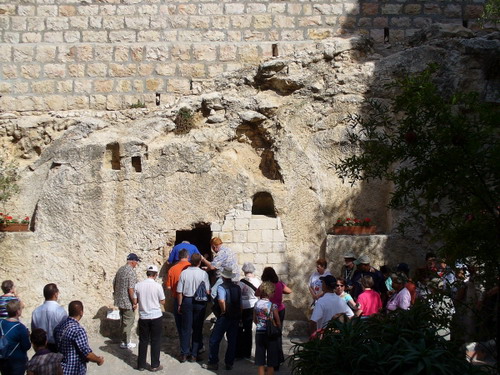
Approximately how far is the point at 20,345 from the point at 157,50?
23.5ft

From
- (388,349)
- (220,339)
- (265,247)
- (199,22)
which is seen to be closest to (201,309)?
(220,339)

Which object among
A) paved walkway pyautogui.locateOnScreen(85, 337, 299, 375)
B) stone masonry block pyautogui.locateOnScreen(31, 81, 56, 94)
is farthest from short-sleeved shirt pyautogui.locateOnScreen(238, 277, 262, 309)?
stone masonry block pyautogui.locateOnScreen(31, 81, 56, 94)

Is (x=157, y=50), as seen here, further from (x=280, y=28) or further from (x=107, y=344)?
(x=107, y=344)

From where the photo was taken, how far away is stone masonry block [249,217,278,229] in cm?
1049

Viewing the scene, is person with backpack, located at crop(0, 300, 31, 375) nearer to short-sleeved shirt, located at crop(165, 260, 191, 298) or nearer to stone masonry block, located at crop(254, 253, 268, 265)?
short-sleeved shirt, located at crop(165, 260, 191, 298)

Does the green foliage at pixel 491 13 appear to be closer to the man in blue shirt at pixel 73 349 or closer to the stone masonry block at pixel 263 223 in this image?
the stone masonry block at pixel 263 223

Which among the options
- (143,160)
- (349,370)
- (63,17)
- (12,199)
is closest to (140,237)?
(143,160)

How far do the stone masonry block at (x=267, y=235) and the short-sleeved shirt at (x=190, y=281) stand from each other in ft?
6.85

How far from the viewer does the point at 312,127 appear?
11195 millimetres

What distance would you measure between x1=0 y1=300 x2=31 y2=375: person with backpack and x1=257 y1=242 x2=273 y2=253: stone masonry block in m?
4.70

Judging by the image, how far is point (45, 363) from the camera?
221 inches

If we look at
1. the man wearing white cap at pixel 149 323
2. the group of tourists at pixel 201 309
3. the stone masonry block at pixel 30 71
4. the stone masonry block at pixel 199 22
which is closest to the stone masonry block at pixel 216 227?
the group of tourists at pixel 201 309

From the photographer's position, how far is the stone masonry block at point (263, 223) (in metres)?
10.5

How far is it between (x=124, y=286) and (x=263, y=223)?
2.73 m
